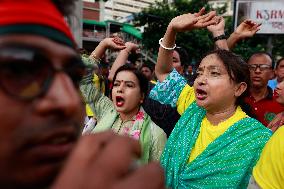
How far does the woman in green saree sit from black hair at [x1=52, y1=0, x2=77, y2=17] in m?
1.65

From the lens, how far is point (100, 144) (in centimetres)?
64

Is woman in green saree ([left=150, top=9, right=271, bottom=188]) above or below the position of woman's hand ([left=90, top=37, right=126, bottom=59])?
below

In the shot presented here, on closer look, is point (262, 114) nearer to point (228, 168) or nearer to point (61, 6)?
point (228, 168)

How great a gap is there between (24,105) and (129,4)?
4828 cm

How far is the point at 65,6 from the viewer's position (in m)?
0.98

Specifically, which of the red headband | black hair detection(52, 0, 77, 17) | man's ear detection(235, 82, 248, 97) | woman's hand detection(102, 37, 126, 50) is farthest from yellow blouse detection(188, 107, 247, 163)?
the red headband

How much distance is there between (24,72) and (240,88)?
216 cm

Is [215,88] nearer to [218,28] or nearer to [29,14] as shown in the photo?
[218,28]

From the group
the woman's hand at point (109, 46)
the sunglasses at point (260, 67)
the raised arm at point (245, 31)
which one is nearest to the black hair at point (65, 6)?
the woman's hand at point (109, 46)

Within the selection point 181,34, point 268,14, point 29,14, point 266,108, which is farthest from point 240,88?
point 181,34

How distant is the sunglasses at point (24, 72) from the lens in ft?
2.38

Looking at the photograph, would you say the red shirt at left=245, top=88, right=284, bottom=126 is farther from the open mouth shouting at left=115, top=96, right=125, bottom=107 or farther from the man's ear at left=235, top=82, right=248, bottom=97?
the open mouth shouting at left=115, top=96, right=125, bottom=107

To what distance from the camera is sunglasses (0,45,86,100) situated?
727 mm

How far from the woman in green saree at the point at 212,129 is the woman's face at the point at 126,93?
406mm
